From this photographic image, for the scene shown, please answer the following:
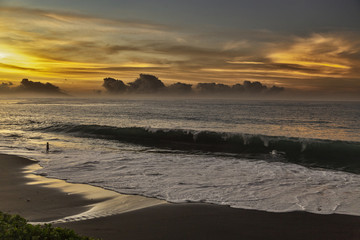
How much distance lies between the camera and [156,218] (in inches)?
317

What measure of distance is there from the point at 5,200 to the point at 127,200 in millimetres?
3809

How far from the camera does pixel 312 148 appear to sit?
23.4m

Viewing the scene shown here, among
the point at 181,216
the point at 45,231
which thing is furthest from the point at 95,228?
the point at 45,231

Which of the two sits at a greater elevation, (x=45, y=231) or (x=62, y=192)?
(x=45, y=231)

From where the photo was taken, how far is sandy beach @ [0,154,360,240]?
712 centimetres

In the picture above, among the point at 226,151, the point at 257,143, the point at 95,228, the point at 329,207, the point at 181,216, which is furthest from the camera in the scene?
the point at 257,143

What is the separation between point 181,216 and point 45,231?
178 inches

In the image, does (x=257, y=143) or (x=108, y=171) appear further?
(x=257, y=143)

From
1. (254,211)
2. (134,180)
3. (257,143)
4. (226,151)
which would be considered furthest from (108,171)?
(257,143)

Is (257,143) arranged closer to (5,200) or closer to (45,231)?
(5,200)

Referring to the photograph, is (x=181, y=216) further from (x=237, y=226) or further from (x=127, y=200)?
(x=127, y=200)

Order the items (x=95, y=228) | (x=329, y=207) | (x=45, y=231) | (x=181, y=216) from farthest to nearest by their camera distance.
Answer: (x=329, y=207) < (x=181, y=216) < (x=95, y=228) < (x=45, y=231)

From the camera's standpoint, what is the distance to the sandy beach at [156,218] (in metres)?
7.12

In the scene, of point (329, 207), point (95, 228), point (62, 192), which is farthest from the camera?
point (62, 192)
